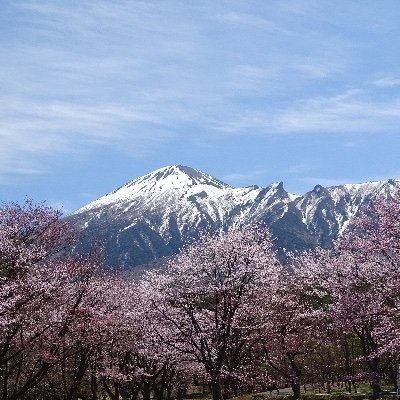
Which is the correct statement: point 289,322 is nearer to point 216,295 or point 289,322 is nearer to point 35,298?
point 216,295

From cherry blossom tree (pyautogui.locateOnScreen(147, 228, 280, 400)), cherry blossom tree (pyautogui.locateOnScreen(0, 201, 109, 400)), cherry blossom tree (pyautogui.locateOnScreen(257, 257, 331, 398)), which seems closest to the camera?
cherry blossom tree (pyautogui.locateOnScreen(0, 201, 109, 400))

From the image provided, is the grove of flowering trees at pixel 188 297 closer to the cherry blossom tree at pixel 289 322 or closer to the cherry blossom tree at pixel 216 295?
the cherry blossom tree at pixel 216 295

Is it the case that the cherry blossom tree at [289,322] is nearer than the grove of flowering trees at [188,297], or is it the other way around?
the grove of flowering trees at [188,297]

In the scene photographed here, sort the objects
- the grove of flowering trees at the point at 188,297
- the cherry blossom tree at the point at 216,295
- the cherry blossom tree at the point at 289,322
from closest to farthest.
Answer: the grove of flowering trees at the point at 188,297, the cherry blossom tree at the point at 216,295, the cherry blossom tree at the point at 289,322

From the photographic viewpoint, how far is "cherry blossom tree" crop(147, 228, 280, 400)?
24.5 meters

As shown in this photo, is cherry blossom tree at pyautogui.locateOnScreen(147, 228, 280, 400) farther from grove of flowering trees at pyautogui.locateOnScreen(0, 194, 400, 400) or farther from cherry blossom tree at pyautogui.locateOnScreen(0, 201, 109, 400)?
cherry blossom tree at pyautogui.locateOnScreen(0, 201, 109, 400)

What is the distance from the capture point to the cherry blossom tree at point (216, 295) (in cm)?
2447

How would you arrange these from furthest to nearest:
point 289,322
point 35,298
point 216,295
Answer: point 289,322, point 216,295, point 35,298

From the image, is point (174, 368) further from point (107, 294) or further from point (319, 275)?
point (319, 275)

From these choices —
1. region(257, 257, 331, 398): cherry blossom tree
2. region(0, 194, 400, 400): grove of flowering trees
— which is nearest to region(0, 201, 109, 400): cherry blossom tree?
region(0, 194, 400, 400): grove of flowering trees


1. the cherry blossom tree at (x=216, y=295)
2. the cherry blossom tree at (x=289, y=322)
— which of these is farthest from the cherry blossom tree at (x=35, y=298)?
the cherry blossom tree at (x=289, y=322)

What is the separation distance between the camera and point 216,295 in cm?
2511

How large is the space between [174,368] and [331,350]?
133 ft

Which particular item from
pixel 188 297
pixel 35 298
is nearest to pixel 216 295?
pixel 188 297
